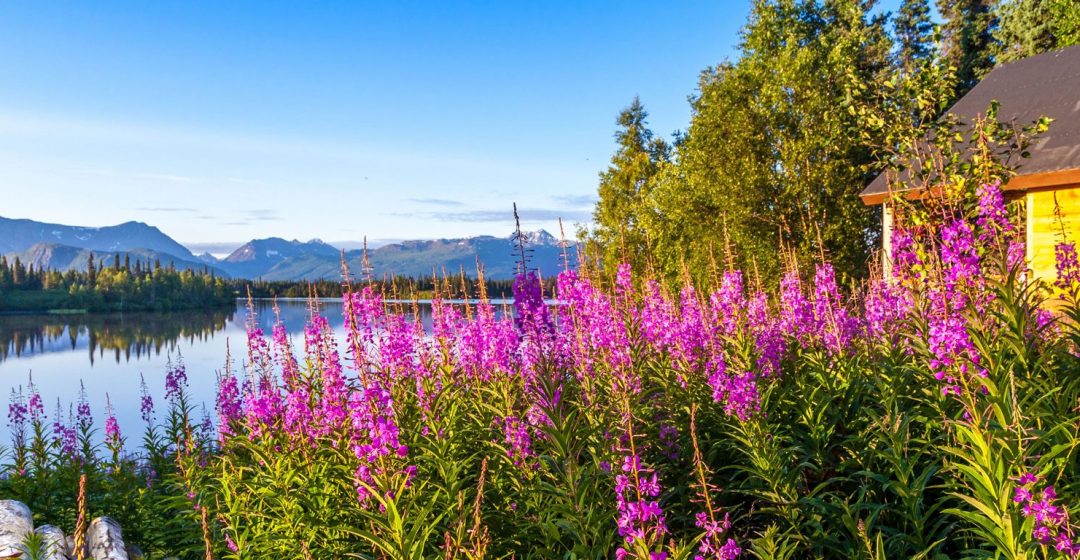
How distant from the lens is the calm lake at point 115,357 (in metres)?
33.4

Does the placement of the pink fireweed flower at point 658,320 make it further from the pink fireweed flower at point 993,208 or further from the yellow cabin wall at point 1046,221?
the yellow cabin wall at point 1046,221

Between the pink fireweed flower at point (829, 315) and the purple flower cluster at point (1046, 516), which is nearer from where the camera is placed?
the purple flower cluster at point (1046, 516)

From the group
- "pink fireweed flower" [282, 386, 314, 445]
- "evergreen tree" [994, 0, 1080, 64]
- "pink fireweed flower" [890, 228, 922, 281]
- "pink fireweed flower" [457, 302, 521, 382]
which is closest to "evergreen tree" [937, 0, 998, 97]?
"evergreen tree" [994, 0, 1080, 64]

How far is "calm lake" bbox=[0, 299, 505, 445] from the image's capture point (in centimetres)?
3344

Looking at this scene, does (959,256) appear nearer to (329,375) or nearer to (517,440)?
(517,440)

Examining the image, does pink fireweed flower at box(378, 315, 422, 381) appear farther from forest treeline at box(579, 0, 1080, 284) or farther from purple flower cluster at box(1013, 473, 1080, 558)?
forest treeline at box(579, 0, 1080, 284)

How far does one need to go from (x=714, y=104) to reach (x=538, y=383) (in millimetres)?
26474

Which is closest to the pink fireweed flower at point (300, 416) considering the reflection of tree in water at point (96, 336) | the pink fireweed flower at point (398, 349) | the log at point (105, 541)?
the pink fireweed flower at point (398, 349)

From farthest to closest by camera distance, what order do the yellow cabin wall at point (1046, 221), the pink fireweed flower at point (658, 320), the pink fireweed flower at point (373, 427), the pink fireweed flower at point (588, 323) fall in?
the yellow cabin wall at point (1046, 221)
the pink fireweed flower at point (658, 320)
the pink fireweed flower at point (588, 323)
the pink fireweed flower at point (373, 427)

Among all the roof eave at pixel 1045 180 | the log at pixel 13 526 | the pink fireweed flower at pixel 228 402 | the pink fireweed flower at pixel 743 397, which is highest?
the roof eave at pixel 1045 180

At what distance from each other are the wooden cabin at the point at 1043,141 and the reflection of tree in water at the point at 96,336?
6215cm

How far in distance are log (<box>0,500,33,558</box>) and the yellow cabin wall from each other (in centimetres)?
1759

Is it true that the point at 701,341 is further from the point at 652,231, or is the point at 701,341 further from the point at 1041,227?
the point at 652,231

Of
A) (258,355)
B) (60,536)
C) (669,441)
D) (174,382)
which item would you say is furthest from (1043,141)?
(60,536)
